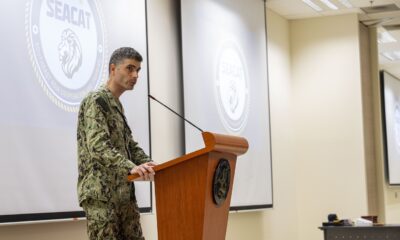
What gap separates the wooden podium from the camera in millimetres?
2961

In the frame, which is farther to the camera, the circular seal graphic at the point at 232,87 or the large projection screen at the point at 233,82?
the circular seal graphic at the point at 232,87

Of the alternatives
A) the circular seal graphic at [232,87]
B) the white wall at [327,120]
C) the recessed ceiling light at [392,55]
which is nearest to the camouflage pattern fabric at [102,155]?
the circular seal graphic at [232,87]

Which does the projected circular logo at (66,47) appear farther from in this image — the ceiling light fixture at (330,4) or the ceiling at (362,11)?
the ceiling light fixture at (330,4)

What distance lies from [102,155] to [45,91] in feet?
4.87

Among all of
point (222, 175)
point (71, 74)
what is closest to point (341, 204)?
point (71, 74)

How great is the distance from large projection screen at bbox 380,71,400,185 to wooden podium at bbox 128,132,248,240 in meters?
8.87

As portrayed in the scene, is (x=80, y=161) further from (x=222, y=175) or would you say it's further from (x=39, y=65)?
(x=39, y=65)

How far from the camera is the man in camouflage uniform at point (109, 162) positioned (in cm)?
302

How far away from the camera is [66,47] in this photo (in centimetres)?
459

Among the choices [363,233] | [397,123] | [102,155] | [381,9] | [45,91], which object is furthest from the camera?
[397,123]

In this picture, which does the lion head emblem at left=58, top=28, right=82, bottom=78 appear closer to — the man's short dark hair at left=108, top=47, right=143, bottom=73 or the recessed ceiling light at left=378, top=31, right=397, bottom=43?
the man's short dark hair at left=108, top=47, right=143, bottom=73

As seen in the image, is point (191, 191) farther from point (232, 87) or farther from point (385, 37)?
point (385, 37)

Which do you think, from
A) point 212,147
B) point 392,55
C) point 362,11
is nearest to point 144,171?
point 212,147

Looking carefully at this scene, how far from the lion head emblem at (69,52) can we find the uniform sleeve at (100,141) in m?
1.52
